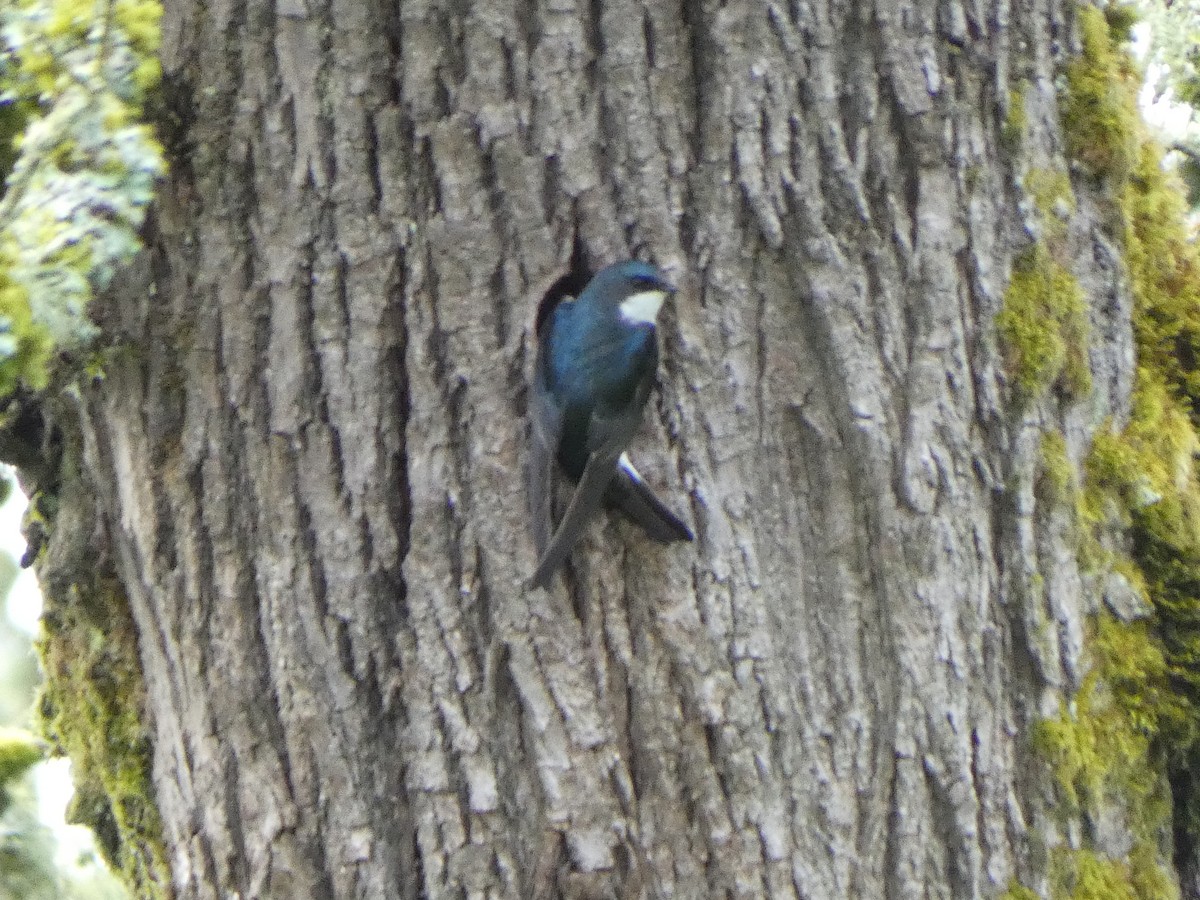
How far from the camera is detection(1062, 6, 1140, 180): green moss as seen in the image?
6.73ft

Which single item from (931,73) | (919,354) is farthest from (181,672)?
(931,73)

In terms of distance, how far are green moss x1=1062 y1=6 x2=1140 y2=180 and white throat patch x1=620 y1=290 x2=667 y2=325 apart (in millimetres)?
800

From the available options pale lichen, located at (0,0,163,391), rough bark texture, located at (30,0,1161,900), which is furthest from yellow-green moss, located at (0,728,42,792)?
pale lichen, located at (0,0,163,391)

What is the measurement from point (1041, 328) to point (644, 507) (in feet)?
2.33

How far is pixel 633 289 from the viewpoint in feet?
5.86

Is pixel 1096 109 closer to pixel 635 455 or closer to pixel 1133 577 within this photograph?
pixel 1133 577

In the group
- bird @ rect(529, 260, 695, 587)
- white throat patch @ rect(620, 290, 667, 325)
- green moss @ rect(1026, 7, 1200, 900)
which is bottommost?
green moss @ rect(1026, 7, 1200, 900)

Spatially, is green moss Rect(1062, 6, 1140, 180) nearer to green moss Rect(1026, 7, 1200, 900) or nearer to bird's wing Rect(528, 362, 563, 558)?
green moss Rect(1026, 7, 1200, 900)

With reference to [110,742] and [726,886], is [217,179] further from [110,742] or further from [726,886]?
[726,886]

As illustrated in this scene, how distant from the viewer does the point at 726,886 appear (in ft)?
5.87

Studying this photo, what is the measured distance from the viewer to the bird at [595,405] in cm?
177

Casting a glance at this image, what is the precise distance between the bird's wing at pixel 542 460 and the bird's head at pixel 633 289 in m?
0.18

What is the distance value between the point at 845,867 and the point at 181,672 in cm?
110

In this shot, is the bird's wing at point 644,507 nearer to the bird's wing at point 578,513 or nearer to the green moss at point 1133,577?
the bird's wing at point 578,513
